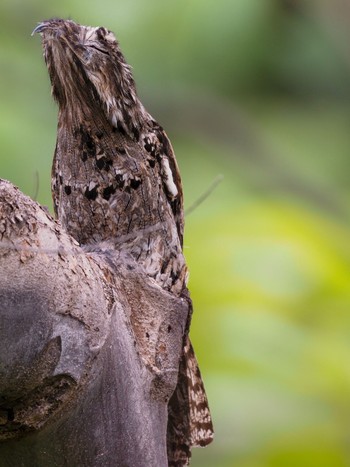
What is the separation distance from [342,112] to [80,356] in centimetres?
104

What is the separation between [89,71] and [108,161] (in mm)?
239

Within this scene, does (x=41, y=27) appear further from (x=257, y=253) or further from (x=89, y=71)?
(x=257, y=253)

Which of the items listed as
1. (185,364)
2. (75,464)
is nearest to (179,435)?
(185,364)

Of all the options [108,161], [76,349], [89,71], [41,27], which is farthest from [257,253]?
[76,349]

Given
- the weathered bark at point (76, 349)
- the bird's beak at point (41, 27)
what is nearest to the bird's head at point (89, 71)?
the bird's beak at point (41, 27)

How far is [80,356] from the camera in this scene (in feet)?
5.71

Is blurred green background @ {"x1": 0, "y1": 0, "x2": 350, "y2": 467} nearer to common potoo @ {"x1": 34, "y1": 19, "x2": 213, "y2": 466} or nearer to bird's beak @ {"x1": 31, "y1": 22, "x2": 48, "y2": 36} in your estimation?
common potoo @ {"x1": 34, "y1": 19, "x2": 213, "y2": 466}

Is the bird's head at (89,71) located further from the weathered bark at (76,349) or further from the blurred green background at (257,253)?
the blurred green background at (257,253)

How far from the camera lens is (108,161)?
2.29m

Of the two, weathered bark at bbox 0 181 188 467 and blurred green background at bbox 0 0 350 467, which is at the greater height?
blurred green background at bbox 0 0 350 467

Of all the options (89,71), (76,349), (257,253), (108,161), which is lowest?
(76,349)

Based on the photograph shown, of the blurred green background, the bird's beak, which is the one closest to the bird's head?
the bird's beak

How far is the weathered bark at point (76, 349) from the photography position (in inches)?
62.7

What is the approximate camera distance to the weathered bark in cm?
159
